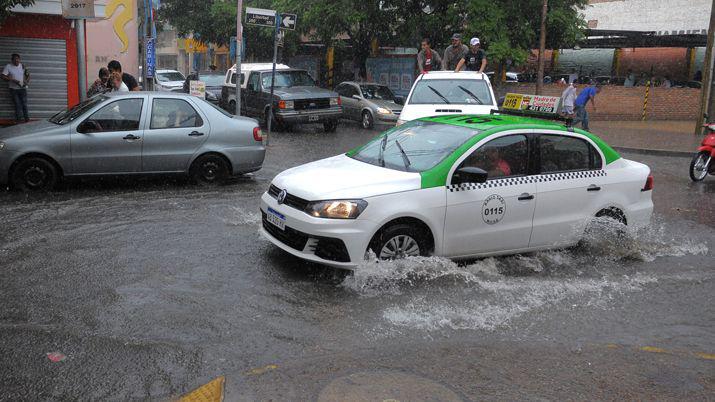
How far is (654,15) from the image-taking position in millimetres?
35594

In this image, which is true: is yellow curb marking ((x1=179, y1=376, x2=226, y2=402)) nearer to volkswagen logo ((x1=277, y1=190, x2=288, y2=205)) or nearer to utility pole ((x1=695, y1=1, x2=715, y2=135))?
volkswagen logo ((x1=277, y1=190, x2=288, y2=205))

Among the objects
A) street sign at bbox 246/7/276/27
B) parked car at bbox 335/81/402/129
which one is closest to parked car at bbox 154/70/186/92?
parked car at bbox 335/81/402/129

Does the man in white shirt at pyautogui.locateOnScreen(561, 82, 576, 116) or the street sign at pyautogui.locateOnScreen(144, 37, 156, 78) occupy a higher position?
the street sign at pyautogui.locateOnScreen(144, 37, 156, 78)

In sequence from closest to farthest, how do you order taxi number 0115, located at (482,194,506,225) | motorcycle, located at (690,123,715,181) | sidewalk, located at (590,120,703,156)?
taxi number 0115, located at (482,194,506,225) → motorcycle, located at (690,123,715,181) → sidewalk, located at (590,120,703,156)

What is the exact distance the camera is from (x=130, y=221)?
8.35 m

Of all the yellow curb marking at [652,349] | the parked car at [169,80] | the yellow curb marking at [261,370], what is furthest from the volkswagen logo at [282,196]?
the parked car at [169,80]

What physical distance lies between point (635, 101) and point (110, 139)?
23.5 meters

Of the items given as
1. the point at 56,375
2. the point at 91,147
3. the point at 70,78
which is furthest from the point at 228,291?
the point at 70,78

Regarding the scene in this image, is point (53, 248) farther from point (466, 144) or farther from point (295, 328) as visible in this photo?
point (466, 144)

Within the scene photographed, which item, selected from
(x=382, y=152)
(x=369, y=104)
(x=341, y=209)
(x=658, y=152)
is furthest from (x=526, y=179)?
(x=369, y=104)

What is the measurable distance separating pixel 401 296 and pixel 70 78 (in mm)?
15018

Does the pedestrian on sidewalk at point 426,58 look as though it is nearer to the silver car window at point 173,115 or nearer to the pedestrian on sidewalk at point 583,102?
the pedestrian on sidewalk at point 583,102

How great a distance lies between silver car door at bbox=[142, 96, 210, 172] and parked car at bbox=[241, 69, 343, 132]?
9439mm

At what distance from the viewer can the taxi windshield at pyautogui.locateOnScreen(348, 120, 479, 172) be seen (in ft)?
22.2
